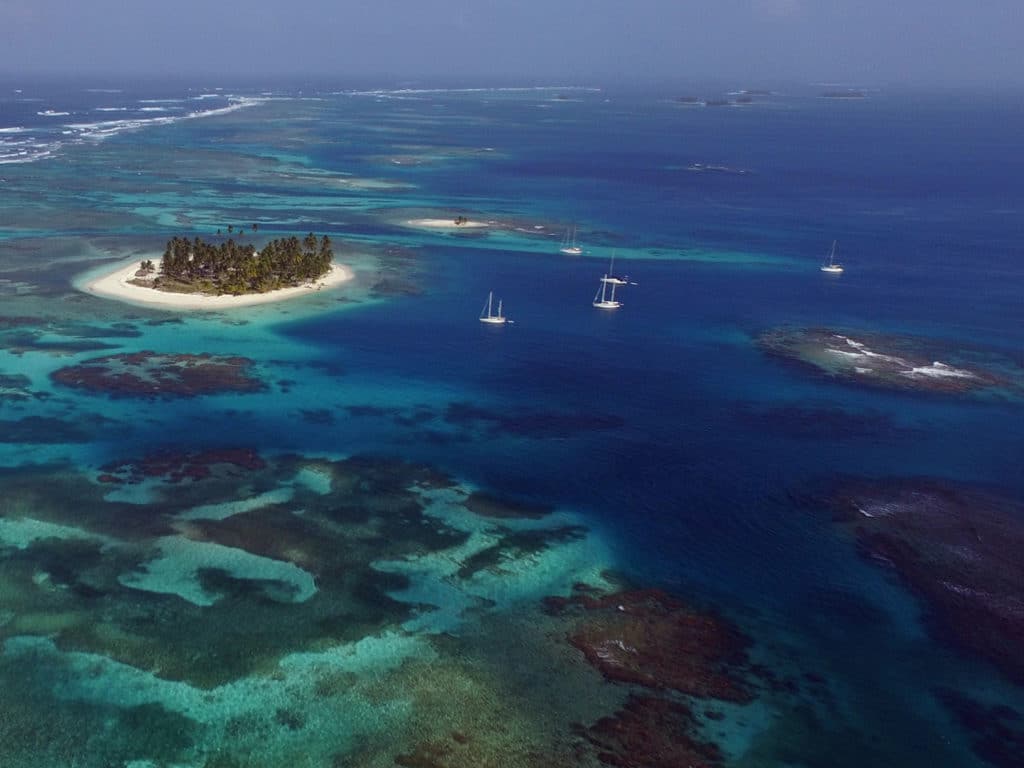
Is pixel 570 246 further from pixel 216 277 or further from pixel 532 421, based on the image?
pixel 532 421

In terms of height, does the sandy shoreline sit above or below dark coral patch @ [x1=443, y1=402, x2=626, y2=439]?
above

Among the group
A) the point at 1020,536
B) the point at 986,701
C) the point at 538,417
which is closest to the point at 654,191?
the point at 538,417

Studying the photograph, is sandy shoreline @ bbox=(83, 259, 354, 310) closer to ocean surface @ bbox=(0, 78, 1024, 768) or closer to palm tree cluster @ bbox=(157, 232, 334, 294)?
palm tree cluster @ bbox=(157, 232, 334, 294)

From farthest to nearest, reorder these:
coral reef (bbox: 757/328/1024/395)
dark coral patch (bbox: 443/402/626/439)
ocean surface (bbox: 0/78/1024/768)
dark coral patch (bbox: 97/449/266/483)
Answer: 1. coral reef (bbox: 757/328/1024/395)
2. dark coral patch (bbox: 443/402/626/439)
3. dark coral patch (bbox: 97/449/266/483)
4. ocean surface (bbox: 0/78/1024/768)

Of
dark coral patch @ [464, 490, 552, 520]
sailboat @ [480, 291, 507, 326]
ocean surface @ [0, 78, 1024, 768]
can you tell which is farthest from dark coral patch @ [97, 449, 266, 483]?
sailboat @ [480, 291, 507, 326]

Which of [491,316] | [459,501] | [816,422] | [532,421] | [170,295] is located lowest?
[459,501]

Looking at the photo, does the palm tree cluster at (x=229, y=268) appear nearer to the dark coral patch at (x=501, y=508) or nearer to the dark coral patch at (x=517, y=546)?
the dark coral patch at (x=501, y=508)

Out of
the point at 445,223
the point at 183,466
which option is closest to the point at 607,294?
the point at 445,223
